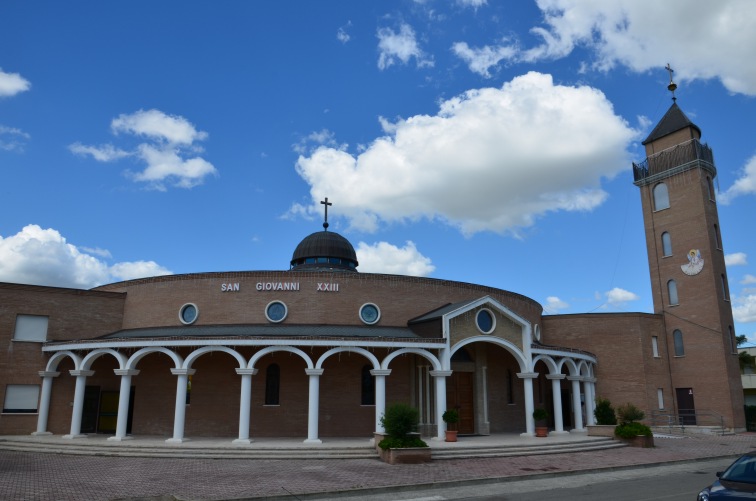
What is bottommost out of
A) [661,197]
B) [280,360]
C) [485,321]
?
[280,360]

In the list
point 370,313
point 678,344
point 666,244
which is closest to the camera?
point 370,313

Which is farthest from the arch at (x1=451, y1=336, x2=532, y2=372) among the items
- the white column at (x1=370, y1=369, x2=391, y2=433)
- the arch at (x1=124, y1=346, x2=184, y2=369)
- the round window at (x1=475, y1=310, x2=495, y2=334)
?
the arch at (x1=124, y1=346, x2=184, y2=369)

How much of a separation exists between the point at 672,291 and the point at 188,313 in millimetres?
28841

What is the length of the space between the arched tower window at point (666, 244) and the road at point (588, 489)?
20599 millimetres

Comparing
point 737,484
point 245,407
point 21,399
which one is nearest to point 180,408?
point 245,407

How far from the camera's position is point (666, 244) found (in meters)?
36.6

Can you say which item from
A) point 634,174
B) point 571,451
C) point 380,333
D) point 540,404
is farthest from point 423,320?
point 634,174

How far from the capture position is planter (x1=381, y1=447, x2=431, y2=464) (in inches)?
748

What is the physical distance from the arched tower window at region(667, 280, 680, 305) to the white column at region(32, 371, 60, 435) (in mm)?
34528

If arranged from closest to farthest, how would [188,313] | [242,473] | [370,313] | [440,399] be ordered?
[242,473] < [440,399] < [188,313] < [370,313]

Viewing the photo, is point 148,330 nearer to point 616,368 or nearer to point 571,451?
point 571,451

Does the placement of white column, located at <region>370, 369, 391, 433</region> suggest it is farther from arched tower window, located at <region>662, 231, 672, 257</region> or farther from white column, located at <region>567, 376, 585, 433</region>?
arched tower window, located at <region>662, 231, 672, 257</region>

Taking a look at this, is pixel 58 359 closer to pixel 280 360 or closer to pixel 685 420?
pixel 280 360

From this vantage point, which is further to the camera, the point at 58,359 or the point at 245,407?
the point at 58,359
